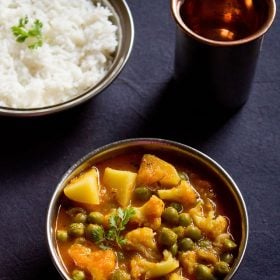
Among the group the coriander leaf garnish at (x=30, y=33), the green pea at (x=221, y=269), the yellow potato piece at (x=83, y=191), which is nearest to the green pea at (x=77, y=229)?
the yellow potato piece at (x=83, y=191)

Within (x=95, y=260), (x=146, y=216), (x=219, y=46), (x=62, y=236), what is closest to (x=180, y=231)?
(x=146, y=216)

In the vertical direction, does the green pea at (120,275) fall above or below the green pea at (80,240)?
below

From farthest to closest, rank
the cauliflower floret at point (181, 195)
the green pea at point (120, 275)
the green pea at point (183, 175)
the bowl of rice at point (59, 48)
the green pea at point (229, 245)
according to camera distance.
Answer: the bowl of rice at point (59, 48) < the green pea at point (183, 175) < the cauliflower floret at point (181, 195) < the green pea at point (229, 245) < the green pea at point (120, 275)

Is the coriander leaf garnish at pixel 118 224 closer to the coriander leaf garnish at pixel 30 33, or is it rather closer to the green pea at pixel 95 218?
the green pea at pixel 95 218

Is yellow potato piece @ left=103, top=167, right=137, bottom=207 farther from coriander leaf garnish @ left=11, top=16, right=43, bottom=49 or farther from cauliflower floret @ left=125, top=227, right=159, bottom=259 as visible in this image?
coriander leaf garnish @ left=11, top=16, right=43, bottom=49

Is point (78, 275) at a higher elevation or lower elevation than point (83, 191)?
lower

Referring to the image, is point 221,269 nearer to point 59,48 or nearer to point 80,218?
point 80,218

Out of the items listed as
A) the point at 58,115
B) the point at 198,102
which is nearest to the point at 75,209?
the point at 58,115
